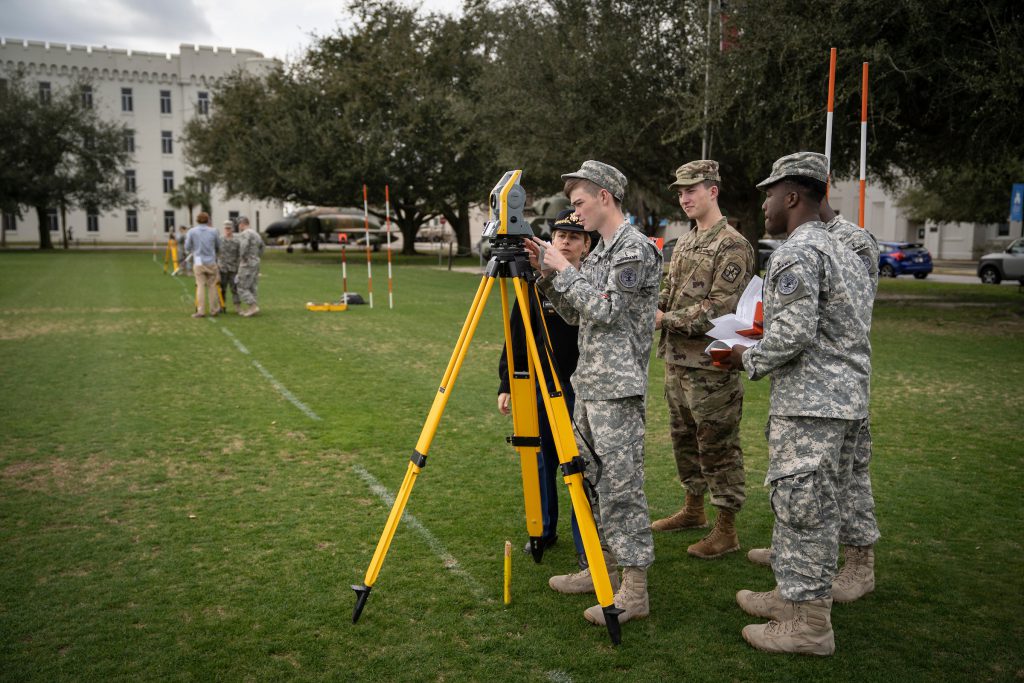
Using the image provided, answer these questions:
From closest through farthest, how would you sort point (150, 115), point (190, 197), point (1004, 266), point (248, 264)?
point (248, 264)
point (1004, 266)
point (190, 197)
point (150, 115)

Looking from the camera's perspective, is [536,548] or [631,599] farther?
[536,548]

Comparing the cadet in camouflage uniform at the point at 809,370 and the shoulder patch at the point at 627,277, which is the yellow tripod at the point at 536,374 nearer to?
the shoulder patch at the point at 627,277

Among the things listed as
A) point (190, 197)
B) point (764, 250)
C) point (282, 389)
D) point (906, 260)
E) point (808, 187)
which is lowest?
point (282, 389)

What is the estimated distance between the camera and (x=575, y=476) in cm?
380

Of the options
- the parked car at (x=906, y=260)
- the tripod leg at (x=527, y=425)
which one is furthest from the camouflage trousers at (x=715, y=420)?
the parked car at (x=906, y=260)

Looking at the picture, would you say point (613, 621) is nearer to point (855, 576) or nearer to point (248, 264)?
point (855, 576)

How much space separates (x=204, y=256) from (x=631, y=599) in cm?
1373

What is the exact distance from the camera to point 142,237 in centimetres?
7238

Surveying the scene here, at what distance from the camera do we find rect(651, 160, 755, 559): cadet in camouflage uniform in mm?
4793

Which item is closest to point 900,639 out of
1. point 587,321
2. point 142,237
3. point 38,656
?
point 587,321

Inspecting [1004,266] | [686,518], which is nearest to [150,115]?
[1004,266]

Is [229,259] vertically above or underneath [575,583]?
above

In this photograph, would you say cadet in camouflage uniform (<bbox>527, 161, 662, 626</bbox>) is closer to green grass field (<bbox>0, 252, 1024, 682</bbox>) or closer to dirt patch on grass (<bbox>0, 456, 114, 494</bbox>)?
green grass field (<bbox>0, 252, 1024, 682</bbox>)

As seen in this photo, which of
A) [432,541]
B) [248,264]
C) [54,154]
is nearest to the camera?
[432,541]
